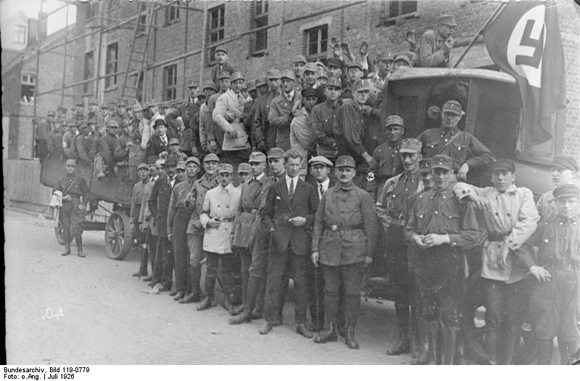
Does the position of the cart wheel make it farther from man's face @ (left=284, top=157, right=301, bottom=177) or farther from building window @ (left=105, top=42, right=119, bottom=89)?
building window @ (left=105, top=42, right=119, bottom=89)

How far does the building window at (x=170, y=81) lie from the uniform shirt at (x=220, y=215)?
855 centimetres

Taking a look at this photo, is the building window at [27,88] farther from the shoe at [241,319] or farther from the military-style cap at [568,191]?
the military-style cap at [568,191]

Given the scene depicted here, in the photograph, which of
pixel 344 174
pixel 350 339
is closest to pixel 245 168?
pixel 344 174

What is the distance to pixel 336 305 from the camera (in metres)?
5.04

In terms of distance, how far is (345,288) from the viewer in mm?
4984

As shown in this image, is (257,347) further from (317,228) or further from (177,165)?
(177,165)

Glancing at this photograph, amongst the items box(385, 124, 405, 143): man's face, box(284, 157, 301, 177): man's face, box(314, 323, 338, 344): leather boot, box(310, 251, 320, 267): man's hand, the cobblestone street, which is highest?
box(385, 124, 405, 143): man's face

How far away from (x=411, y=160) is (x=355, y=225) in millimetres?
709

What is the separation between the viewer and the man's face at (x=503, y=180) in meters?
4.35

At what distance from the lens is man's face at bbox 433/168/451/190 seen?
4.40 m

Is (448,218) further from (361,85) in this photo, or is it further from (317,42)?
(317,42)

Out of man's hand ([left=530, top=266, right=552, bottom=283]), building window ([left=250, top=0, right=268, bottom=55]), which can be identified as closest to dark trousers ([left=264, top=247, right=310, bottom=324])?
man's hand ([left=530, top=266, right=552, bottom=283])

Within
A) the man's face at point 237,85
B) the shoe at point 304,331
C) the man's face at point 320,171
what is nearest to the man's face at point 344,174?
the man's face at point 320,171

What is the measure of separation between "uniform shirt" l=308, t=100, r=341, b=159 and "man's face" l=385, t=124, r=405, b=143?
2.67 ft
